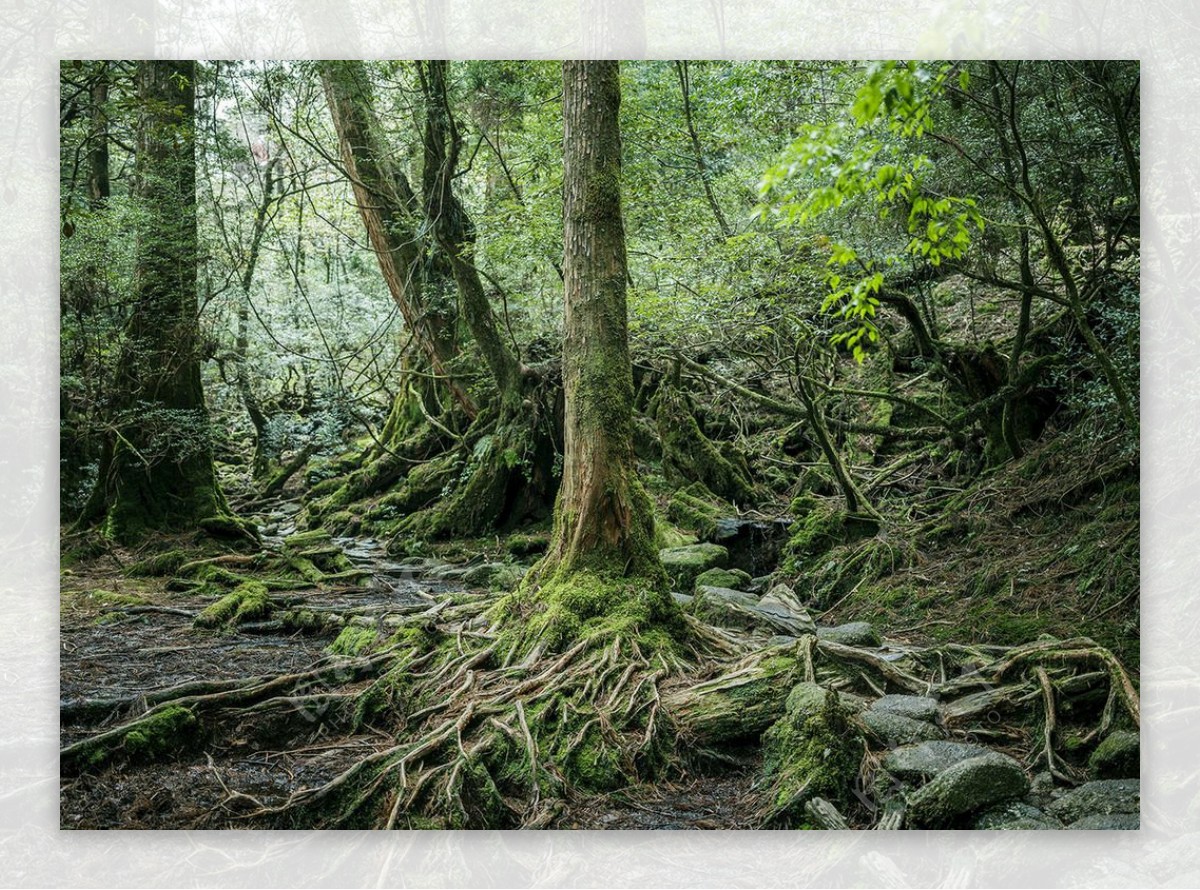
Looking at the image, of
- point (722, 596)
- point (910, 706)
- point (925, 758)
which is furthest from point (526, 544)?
point (925, 758)

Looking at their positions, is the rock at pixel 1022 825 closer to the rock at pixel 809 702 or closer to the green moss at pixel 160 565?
the rock at pixel 809 702

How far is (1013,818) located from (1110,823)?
0.50 m

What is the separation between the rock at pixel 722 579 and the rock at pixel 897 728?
179 centimetres

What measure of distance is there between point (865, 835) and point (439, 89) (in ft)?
16.9

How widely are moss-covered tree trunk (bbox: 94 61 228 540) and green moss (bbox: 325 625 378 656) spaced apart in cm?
167

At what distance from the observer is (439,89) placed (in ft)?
19.2

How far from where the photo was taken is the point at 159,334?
4.68m

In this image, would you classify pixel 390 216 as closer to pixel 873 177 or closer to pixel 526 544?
pixel 526 544

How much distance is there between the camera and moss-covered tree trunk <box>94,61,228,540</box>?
443 centimetres

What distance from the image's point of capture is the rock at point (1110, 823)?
335 cm

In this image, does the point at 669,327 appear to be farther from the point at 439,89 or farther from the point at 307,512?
the point at 307,512

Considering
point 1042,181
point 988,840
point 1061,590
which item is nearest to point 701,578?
point 1061,590

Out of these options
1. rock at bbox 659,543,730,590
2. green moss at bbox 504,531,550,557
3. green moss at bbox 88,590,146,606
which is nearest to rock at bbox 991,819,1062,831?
rock at bbox 659,543,730,590

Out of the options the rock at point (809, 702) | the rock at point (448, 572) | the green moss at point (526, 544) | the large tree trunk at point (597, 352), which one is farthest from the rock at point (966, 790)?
the green moss at point (526, 544)
